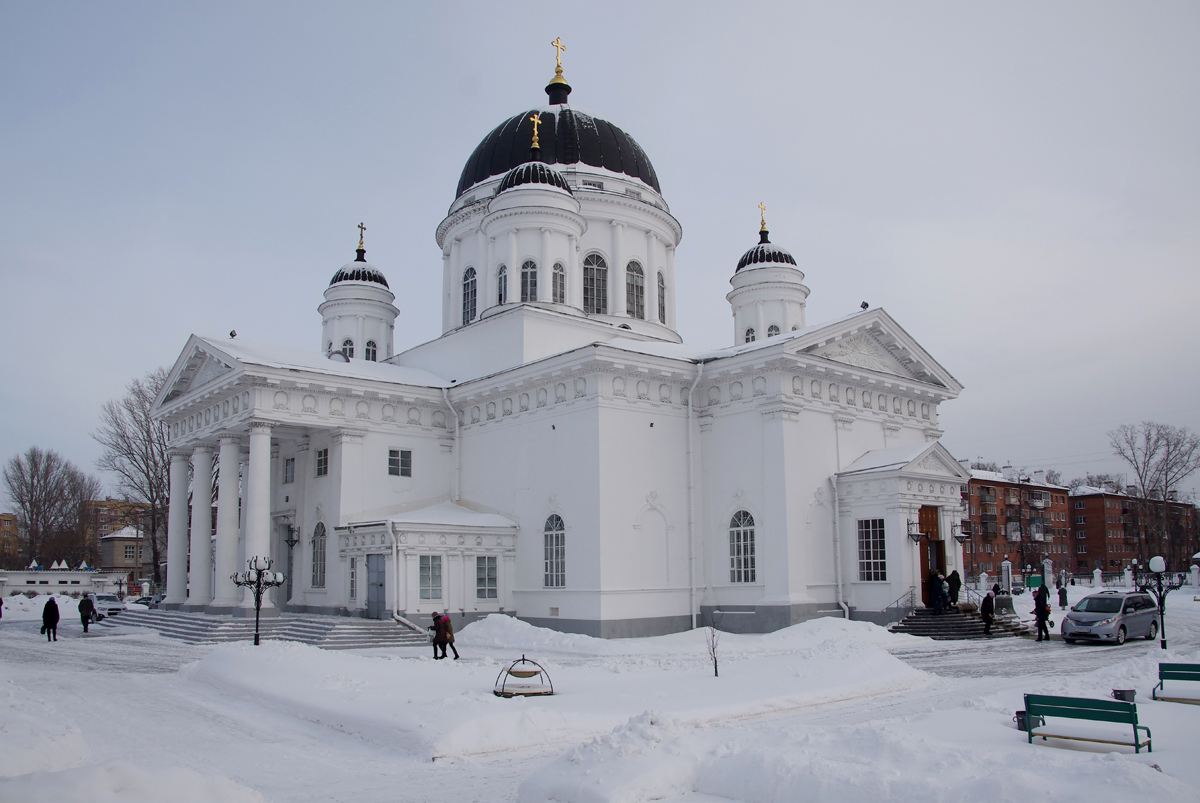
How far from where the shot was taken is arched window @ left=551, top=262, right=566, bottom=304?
30203mm

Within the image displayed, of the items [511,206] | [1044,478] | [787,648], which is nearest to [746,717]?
[787,648]

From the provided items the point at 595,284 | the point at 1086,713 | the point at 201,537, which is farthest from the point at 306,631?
the point at 1086,713

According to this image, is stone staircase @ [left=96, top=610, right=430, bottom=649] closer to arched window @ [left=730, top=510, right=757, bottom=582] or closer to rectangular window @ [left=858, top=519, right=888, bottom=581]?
Result: arched window @ [left=730, top=510, right=757, bottom=582]

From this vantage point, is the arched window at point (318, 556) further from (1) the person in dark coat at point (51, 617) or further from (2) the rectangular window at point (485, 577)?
(1) the person in dark coat at point (51, 617)

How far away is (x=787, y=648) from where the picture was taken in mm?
19938

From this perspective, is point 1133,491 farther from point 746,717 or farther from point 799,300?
point 746,717

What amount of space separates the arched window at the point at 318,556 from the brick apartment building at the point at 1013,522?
197ft

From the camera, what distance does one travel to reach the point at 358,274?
37.8 m

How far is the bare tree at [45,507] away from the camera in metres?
70.9

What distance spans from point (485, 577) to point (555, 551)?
2.33 metres

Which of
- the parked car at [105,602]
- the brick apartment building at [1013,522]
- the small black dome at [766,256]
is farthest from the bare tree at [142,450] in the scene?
the brick apartment building at [1013,522]

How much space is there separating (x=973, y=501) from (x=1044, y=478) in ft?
52.7

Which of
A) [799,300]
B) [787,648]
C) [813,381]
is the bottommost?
[787,648]

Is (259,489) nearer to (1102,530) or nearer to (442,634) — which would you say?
(442,634)
